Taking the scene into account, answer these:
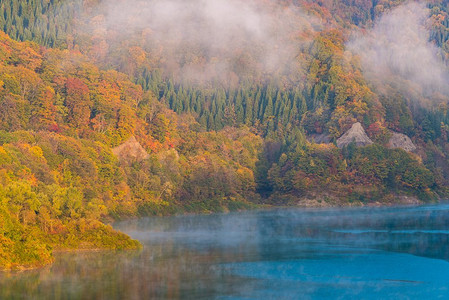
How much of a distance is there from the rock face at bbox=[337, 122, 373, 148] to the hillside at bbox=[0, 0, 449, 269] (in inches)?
12.2

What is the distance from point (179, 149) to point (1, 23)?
224 ft

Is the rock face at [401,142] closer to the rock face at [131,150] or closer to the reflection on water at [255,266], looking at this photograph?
the rock face at [131,150]

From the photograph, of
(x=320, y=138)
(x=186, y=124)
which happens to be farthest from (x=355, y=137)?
(x=186, y=124)

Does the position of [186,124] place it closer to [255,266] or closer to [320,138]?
[320,138]

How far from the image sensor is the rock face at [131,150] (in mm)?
109562

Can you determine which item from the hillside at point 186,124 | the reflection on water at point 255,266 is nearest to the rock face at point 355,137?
the hillside at point 186,124

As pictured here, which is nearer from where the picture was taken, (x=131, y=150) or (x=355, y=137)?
(x=131, y=150)

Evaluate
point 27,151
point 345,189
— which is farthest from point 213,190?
point 27,151

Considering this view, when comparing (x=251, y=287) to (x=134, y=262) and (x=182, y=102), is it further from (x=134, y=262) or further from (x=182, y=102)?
(x=182, y=102)

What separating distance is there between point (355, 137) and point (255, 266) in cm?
10019

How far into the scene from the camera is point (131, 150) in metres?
111

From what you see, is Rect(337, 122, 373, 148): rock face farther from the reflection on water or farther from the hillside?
the reflection on water

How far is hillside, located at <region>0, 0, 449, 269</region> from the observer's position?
7625 cm

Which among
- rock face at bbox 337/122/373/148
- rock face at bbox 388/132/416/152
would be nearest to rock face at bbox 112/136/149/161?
rock face at bbox 337/122/373/148
